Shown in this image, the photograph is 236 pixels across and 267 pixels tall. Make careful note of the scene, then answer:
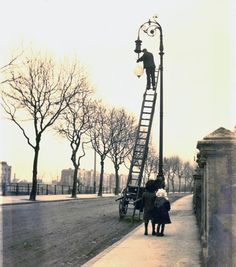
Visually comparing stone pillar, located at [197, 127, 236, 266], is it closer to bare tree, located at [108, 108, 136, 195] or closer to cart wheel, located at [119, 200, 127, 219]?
cart wheel, located at [119, 200, 127, 219]

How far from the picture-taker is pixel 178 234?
12844 millimetres

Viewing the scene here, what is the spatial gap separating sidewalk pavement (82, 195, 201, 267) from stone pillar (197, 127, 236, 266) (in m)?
2.47

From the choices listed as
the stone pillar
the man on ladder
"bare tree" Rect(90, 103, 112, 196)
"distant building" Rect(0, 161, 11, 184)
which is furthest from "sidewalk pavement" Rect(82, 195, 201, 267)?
"distant building" Rect(0, 161, 11, 184)

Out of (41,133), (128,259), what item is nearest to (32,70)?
(41,133)

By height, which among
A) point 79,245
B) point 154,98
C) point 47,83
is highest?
point 47,83

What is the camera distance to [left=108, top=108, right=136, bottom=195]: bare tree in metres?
57.9

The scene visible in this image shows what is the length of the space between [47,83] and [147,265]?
92.6ft

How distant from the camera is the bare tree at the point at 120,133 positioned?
57.9 metres

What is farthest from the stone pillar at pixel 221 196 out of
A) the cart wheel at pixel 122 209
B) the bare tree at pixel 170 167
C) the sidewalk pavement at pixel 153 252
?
the bare tree at pixel 170 167

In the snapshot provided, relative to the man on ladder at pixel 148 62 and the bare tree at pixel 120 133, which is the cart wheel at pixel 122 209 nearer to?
the man on ladder at pixel 148 62

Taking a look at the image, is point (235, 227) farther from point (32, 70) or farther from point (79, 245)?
point (32, 70)

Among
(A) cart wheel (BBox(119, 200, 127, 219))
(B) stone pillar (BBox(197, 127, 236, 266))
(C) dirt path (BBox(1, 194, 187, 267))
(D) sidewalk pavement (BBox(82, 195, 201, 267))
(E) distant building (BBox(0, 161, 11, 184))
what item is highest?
(E) distant building (BBox(0, 161, 11, 184))

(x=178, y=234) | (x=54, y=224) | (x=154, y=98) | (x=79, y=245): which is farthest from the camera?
(x=154, y=98)

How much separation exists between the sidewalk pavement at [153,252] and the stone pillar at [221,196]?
2471mm
